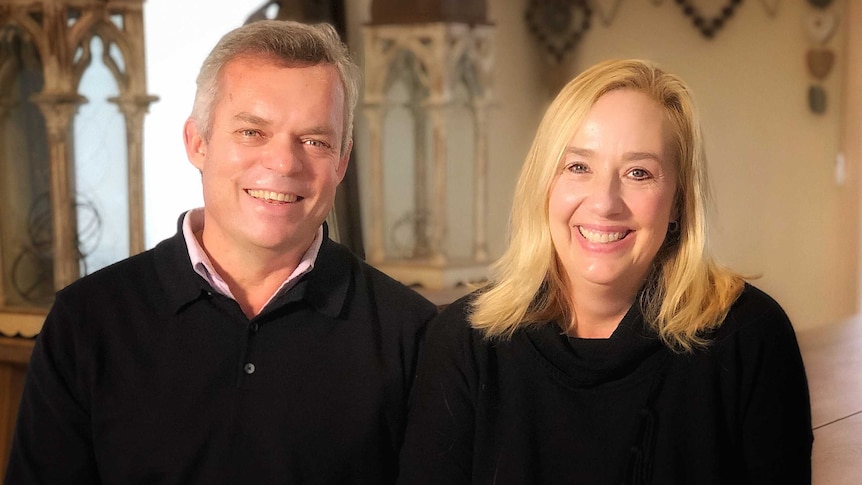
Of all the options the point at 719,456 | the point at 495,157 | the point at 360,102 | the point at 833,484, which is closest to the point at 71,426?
the point at 719,456

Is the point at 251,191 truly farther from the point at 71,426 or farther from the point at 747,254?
the point at 747,254

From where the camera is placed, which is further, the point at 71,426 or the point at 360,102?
the point at 360,102

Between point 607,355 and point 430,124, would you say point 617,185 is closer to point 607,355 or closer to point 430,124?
point 607,355

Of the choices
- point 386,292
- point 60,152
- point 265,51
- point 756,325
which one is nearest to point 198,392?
point 386,292

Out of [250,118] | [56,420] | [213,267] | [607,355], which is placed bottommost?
[56,420]

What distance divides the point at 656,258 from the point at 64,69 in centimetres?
184

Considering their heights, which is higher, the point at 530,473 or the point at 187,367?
the point at 187,367

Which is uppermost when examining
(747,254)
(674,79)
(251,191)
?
(674,79)

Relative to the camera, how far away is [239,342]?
1633mm

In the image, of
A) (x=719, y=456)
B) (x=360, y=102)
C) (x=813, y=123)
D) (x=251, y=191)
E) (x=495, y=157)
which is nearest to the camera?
(x=719, y=456)

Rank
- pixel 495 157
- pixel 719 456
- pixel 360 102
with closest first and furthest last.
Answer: pixel 719 456
pixel 360 102
pixel 495 157

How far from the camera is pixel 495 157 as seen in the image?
16.5 feet

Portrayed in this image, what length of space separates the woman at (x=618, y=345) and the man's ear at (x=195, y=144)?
17.5 inches

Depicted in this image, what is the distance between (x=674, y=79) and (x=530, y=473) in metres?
0.56
